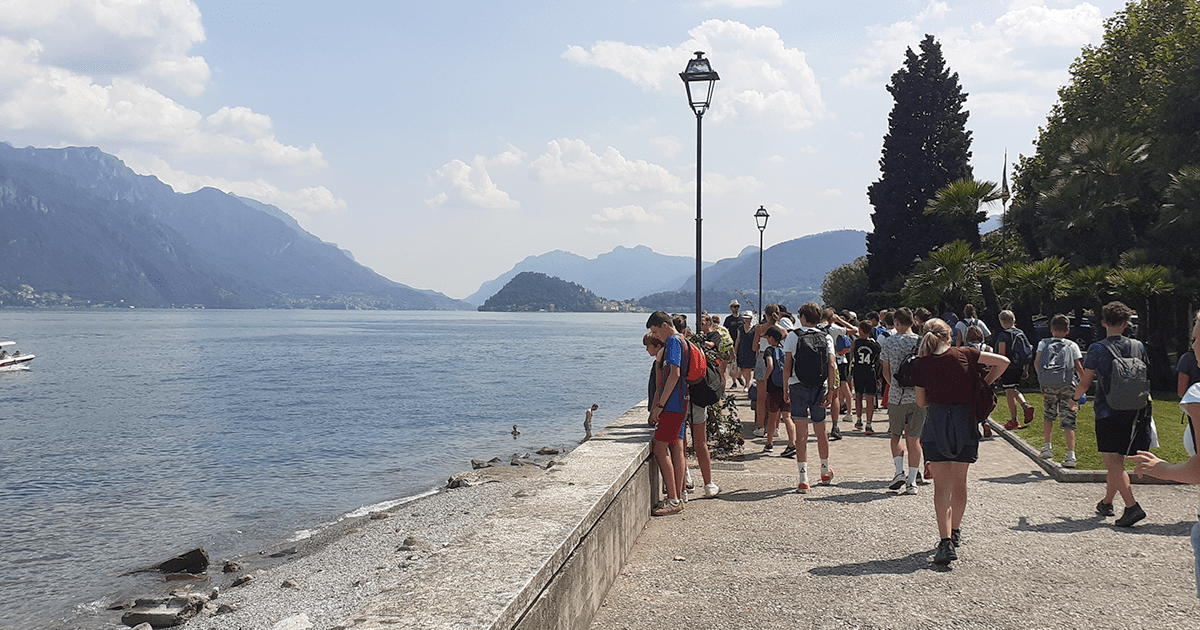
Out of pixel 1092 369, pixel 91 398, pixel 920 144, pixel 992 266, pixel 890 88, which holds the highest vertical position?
pixel 890 88

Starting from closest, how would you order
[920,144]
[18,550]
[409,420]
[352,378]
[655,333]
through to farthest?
[655,333] → [18,550] → [409,420] → [920,144] → [352,378]

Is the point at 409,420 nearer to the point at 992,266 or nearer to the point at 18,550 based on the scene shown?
the point at 18,550

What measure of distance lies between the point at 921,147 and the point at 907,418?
134ft

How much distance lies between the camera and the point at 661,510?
7492mm

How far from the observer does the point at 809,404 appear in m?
8.73

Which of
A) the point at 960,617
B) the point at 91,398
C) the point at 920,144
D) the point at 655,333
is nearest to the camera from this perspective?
the point at 960,617

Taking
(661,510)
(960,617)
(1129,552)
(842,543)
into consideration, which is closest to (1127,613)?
(960,617)

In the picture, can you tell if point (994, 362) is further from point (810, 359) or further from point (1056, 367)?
point (1056, 367)

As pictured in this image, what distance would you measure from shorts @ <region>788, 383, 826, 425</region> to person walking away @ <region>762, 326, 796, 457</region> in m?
0.73

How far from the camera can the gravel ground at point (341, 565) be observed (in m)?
9.33

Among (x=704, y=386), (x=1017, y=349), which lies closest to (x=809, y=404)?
(x=704, y=386)

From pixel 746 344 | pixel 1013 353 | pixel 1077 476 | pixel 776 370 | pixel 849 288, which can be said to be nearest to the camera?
pixel 1077 476

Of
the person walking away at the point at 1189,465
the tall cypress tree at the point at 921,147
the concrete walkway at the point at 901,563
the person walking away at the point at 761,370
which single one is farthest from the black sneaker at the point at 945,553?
the tall cypress tree at the point at 921,147

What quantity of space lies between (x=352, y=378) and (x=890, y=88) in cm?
3717
